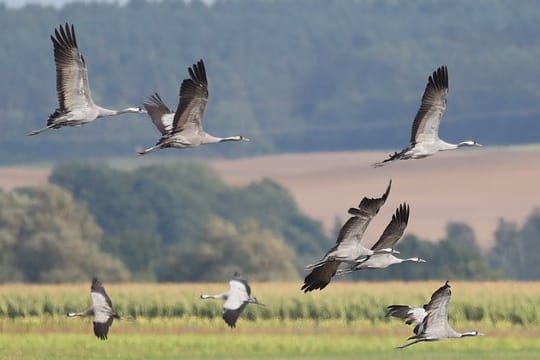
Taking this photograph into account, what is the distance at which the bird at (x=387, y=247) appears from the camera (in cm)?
2028

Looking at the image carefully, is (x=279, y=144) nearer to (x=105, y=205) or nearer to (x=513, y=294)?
(x=105, y=205)

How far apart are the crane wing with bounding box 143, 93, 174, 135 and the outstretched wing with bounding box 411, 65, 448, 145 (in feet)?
14.6

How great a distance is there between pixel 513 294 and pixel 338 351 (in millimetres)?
12117

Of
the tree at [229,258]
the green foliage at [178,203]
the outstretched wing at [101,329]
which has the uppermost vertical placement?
the green foliage at [178,203]

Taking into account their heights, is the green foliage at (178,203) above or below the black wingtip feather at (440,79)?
above

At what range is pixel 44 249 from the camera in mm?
90688

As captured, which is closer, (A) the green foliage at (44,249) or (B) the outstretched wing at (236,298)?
(B) the outstretched wing at (236,298)

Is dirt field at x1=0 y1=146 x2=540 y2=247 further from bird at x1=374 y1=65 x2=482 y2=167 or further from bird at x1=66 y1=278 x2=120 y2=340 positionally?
bird at x1=374 y1=65 x2=482 y2=167

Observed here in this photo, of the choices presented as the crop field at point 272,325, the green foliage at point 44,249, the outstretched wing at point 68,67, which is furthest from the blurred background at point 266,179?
the outstretched wing at point 68,67

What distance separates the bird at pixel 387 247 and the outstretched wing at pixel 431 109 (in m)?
1.13

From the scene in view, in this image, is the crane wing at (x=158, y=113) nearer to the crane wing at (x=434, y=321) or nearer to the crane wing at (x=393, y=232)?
the crane wing at (x=393, y=232)

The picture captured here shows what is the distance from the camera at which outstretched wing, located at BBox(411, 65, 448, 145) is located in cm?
2139

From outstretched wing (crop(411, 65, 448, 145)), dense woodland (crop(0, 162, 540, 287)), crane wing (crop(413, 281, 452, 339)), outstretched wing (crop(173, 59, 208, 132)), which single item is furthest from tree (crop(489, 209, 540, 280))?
crane wing (crop(413, 281, 452, 339))

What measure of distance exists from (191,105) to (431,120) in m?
2.80
